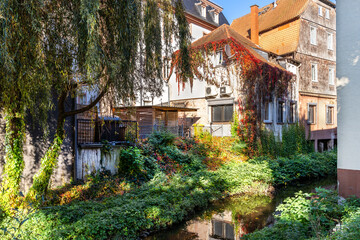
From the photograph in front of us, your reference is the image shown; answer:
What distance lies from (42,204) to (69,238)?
200 centimetres

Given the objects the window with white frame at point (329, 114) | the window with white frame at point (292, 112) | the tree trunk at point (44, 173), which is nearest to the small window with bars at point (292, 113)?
the window with white frame at point (292, 112)

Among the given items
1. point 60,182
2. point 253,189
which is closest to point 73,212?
point 60,182

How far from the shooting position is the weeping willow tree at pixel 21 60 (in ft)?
16.6

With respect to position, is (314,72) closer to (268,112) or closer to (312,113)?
(312,113)

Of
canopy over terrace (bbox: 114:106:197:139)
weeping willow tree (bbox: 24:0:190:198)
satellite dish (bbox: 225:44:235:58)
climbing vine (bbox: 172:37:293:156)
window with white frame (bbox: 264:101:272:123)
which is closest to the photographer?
weeping willow tree (bbox: 24:0:190:198)

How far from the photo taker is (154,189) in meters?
9.06

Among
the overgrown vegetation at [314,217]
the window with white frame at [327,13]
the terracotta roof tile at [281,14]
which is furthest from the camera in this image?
the window with white frame at [327,13]

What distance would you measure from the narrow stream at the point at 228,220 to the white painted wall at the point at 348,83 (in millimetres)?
3141

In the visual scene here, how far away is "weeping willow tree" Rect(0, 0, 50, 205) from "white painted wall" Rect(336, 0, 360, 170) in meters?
6.78

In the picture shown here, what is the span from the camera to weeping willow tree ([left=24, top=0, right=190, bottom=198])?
5.69m

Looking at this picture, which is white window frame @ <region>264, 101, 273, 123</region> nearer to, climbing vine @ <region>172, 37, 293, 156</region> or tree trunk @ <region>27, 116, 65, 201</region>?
climbing vine @ <region>172, 37, 293, 156</region>

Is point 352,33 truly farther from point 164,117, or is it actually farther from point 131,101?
point 164,117

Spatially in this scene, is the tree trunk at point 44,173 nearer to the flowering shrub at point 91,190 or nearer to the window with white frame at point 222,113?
the flowering shrub at point 91,190

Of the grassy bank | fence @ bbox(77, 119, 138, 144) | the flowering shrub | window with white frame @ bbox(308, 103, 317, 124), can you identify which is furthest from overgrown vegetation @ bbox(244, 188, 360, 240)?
window with white frame @ bbox(308, 103, 317, 124)
